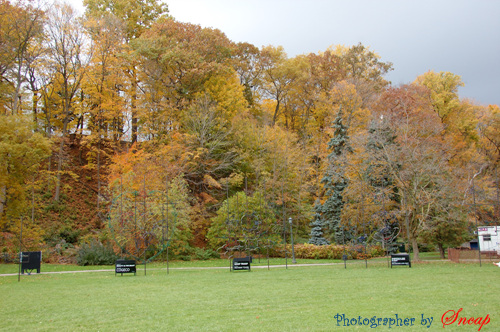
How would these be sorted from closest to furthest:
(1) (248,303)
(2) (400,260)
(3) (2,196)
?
(1) (248,303)
(2) (400,260)
(3) (2,196)

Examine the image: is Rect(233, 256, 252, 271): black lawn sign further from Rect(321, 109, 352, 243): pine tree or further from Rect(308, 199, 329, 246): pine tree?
Rect(308, 199, 329, 246): pine tree

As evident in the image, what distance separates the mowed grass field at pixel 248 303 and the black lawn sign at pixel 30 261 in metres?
4.09

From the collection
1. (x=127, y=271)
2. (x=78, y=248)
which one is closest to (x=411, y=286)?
(x=127, y=271)

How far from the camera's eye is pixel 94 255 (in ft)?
85.3

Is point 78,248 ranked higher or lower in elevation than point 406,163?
lower

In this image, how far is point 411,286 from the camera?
1305 centimetres

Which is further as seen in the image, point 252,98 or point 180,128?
point 252,98

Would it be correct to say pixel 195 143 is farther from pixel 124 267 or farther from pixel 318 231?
pixel 124 267

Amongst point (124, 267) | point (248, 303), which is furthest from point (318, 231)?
point (248, 303)

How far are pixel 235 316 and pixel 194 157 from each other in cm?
2262

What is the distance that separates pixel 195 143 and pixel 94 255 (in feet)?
42.0

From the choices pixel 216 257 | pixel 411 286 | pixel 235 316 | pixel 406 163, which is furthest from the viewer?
pixel 216 257

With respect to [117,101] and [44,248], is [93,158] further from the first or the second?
[44,248]

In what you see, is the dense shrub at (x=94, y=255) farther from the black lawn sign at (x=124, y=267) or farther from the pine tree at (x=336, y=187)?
the pine tree at (x=336, y=187)
